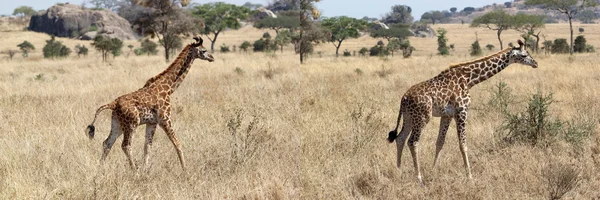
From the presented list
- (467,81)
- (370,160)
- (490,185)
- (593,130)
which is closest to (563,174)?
(490,185)

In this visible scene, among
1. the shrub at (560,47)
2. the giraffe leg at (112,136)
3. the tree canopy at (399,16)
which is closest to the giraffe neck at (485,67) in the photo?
the giraffe leg at (112,136)

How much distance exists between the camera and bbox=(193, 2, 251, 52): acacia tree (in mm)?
61406

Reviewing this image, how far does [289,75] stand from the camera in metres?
16.8

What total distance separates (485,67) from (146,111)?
422 cm


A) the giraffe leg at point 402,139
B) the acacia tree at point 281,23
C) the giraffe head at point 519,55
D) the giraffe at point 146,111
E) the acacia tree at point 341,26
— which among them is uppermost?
the acacia tree at point 281,23

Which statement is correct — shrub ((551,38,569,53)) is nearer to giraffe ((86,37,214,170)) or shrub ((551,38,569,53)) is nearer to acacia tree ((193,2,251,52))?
acacia tree ((193,2,251,52))

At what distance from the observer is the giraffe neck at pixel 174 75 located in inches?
261

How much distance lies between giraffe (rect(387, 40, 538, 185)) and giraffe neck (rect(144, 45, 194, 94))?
2.79 metres

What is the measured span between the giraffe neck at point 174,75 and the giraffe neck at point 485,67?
11.8ft

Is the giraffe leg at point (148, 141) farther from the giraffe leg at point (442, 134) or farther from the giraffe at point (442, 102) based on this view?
the giraffe leg at point (442, 134)

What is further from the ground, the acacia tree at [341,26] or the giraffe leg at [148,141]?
the acacia tree at [341,26]

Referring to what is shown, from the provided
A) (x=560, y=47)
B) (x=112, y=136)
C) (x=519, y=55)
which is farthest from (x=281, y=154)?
(x=560, y=47)

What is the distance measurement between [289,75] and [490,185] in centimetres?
1148

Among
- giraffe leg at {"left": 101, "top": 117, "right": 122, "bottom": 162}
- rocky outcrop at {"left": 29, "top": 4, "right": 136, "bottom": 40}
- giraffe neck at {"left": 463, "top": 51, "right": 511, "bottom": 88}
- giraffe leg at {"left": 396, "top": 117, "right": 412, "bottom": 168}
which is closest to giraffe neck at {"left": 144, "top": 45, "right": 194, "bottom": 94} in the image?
giraffe leg at {"left": 101, "top": 117, "right": 122, "bottom": 162}
